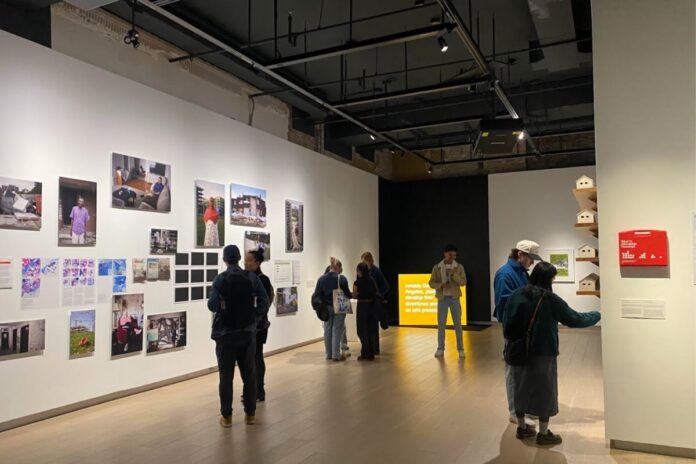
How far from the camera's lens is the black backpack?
16.0 feet

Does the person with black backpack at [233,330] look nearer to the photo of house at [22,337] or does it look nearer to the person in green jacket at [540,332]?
the photo of house at [22,337]

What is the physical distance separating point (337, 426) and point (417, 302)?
885cm

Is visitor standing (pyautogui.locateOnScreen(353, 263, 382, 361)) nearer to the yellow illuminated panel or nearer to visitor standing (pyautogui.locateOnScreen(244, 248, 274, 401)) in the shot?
visitor standing (pyautogui.locateOnScreen(244, 248, 274, 401))

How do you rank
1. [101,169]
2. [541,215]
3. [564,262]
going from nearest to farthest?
1. [101,169]
2. [564,262]
3. [541,215]

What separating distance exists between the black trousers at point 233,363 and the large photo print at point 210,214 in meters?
2.84

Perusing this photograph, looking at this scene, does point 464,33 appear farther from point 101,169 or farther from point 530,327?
point 101,169

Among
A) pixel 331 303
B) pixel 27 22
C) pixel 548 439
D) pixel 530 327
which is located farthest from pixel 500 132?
pixel 27 22

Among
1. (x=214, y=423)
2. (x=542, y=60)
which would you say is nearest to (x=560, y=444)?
(x=214, y=423)

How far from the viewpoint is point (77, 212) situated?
579 cm

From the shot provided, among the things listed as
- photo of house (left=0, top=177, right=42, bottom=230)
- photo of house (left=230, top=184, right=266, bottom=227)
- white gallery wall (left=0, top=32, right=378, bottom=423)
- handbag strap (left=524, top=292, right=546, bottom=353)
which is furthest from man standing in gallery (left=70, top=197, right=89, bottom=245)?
handbag strap (left=524, top=292, right=546, bottom=353)

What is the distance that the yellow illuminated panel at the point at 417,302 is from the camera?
43.8 feet

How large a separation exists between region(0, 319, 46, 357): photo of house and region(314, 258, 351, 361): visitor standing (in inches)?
151

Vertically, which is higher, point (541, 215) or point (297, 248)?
point (541, 215)

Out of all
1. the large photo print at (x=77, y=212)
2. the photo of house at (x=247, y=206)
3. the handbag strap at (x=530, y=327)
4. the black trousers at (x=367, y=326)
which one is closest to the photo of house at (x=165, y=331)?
the large photo print at (x=77, y=212)
